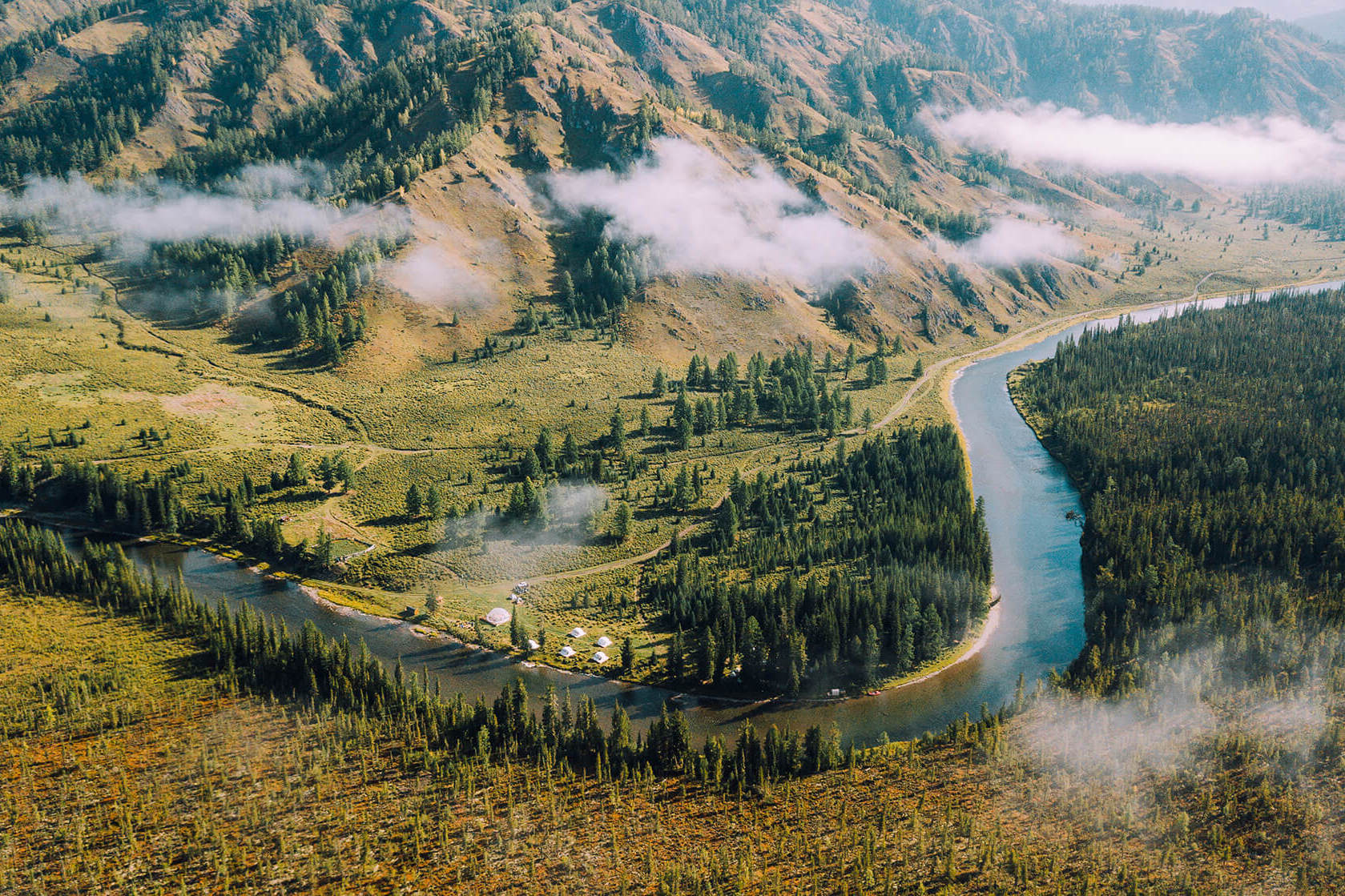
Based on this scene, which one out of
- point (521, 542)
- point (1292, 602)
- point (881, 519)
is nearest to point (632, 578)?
point (521, 542)

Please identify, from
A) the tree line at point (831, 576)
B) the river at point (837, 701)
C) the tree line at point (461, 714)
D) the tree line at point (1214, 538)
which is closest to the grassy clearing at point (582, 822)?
the tree line at point (461, 714)

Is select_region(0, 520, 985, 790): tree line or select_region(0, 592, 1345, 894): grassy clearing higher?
select_region(0, 520, 985, 790): tree line

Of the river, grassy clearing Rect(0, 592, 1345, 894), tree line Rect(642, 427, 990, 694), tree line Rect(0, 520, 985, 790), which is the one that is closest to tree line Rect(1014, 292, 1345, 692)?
the river

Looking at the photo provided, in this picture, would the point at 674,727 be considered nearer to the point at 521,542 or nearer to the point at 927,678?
the point at 927,678

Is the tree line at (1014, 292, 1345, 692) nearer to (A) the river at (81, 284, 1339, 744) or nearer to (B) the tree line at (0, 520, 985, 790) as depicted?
(A) the river at (81, 284, 1339, 744)

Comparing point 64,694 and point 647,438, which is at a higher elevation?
point 647,438

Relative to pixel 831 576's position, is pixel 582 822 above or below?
below

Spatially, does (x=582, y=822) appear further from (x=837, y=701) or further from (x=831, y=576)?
(x=831, y=576)

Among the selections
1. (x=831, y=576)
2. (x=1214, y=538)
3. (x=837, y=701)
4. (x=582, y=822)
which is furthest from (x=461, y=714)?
(x=1214, y=538)
